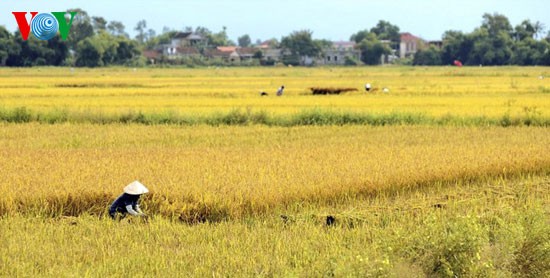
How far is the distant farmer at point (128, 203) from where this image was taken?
679 cm

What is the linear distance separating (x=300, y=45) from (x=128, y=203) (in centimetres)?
7247

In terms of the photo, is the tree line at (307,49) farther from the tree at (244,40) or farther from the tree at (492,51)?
the tree at (244,40)

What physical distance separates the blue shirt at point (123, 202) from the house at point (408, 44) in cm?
9805

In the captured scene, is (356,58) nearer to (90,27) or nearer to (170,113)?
(90,27)

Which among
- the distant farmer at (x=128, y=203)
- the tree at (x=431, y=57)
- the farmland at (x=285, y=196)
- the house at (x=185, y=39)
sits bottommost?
the tree at (x=431, y=57)

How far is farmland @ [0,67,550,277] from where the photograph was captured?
18.4ft

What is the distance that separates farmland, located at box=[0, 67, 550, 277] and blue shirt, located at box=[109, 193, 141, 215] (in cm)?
12

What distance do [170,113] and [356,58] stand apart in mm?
66569

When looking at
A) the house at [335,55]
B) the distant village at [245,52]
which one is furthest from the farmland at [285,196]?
the house at [335,55]

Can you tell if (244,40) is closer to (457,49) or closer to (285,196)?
(457,49)

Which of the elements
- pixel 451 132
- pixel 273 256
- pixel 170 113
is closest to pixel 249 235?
pixel 273 256

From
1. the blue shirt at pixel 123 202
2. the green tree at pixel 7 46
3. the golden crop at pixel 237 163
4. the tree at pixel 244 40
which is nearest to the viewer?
the blue shirt at pixel 123 202

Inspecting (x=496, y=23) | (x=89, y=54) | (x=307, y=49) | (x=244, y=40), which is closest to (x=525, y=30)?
(x=496, y=23)

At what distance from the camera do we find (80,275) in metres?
5.26
